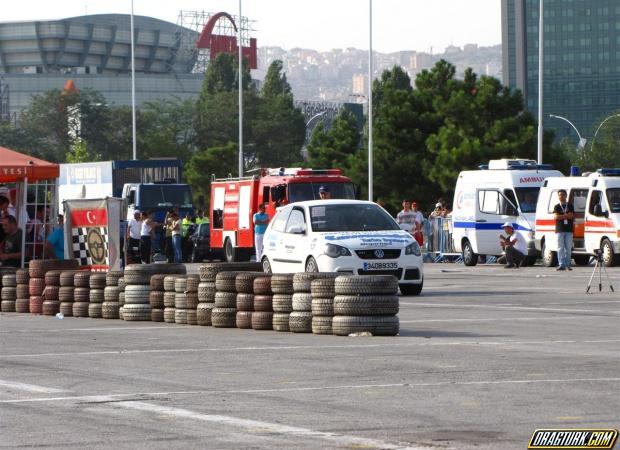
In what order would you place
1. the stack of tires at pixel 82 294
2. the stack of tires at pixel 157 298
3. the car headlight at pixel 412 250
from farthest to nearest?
1. the car headlight at pixel 412 250
2. the stack of tires at pixel 82 294
3. the stack of tires at pixel 157 298

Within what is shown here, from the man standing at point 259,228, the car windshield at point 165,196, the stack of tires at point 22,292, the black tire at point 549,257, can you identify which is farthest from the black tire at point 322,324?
the car windshield at point 165,196

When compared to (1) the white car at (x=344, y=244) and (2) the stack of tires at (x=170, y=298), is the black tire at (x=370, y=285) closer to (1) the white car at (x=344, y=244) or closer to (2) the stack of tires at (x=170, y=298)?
(2) the stack of tires at (x=170, y=298)

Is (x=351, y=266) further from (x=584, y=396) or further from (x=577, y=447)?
(x=577, y=447)

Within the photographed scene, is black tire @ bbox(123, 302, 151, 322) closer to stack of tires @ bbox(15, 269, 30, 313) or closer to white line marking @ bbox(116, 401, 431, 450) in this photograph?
stack of tires @ bbox(15, 269, 30, 313)

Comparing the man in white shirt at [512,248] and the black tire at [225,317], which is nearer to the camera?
the black tire at [225,317]

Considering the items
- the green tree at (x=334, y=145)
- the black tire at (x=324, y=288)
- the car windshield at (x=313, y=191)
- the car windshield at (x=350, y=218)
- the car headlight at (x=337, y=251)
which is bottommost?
the black tire at (x=324, y=288)

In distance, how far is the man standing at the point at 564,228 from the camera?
Result: 34500 mm

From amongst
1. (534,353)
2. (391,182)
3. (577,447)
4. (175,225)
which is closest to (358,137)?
(391,182)

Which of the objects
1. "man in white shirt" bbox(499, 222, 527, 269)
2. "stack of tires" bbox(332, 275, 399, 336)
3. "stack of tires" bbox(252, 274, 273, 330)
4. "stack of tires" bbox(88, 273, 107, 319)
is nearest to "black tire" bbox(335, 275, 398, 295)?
"stack of tires" bbox(332, 275, 399, 336)

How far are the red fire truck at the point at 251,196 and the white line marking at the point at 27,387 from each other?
27965 mm

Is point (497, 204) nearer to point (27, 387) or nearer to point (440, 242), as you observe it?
point (440, 242)

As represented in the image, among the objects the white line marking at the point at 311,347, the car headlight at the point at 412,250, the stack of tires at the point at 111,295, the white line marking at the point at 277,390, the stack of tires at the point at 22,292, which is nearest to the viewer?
the white line marking at the point at 277,390

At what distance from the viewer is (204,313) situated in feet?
64.4

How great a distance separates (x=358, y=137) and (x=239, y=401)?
80015mm
